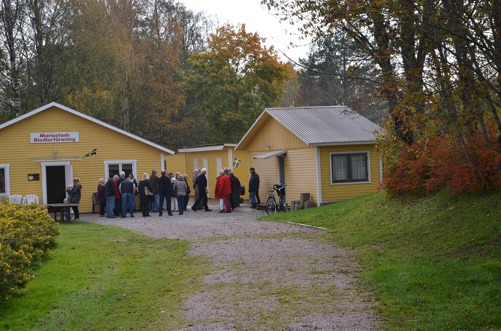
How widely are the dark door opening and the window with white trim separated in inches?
466

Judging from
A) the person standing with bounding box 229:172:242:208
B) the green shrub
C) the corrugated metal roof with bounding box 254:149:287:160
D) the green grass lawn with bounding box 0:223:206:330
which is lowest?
the green grass lawn with bounding box 0:223:206:330

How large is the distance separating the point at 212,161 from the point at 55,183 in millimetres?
11014

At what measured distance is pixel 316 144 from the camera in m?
29.5

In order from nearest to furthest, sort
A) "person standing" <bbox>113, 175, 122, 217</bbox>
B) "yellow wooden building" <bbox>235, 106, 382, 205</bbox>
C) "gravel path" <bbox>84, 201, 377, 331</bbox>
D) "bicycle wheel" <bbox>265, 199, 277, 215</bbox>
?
"gravel path" <bbox>84, 201, 377, 331</bbox> → "bicycle wheel" <bbox>265, 199, 277, 215</bbox> → "person standing" <bbox>113, 175, 122, 217</bbox> → "yellow wooden building" <bbox>235, 106, 382, 205</bbox>

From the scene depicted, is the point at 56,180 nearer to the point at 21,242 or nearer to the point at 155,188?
the point at 155,188

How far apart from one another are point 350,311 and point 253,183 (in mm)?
23038

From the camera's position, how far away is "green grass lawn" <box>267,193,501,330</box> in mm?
9289

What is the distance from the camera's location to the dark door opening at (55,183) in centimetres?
3384

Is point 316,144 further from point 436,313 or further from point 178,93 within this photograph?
point 178,93

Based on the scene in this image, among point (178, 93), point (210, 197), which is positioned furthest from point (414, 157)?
point (178, 93)

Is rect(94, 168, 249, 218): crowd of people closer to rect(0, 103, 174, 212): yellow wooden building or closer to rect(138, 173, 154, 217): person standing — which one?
rect(138, 173, 154, 217): person standing

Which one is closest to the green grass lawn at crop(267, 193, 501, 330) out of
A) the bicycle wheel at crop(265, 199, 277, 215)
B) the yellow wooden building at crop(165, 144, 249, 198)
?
the bicycle wheel at crop(265, 199, 277, 215)

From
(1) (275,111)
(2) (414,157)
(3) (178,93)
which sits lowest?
(2) (414,157)

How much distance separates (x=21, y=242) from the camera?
13703 mm
